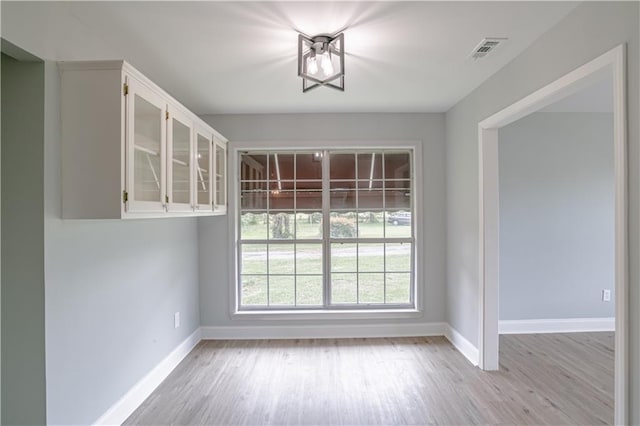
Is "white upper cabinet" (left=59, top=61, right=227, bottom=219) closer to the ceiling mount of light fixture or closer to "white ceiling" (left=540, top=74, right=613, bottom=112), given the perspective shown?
the ceiling mount of light fixture

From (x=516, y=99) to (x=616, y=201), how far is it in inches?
43.4

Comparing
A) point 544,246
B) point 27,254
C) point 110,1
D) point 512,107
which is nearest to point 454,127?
point 512,107

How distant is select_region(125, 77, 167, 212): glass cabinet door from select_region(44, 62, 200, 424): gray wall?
0.33m

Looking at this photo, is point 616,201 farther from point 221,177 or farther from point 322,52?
point 221,177

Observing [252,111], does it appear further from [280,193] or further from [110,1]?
[110,1]

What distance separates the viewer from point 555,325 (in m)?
3.73

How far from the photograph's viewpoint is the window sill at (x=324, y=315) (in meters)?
3.61

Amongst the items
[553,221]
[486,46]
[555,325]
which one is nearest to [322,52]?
[486,46]

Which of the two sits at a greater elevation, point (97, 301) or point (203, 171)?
point (203, 171)

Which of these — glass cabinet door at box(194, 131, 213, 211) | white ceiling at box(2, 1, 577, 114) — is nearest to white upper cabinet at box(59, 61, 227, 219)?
white ceiling at box(2, 1, 577, 114)

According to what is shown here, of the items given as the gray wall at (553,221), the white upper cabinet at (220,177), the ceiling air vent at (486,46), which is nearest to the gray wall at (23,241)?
the white upper cabinet at (220,177)

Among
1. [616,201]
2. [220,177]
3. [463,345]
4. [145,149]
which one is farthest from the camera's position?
[220,177]

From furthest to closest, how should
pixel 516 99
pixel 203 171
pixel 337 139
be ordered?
pixel 337 139 → pixel 203 171 → pixel 516 99

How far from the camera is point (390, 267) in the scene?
376 cm
